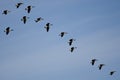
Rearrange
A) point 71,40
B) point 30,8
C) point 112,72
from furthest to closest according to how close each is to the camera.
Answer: point 112,72 < point 71,40 < point 30,8

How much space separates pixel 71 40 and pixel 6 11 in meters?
19.0

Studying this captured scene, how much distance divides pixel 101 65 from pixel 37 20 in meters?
23.7

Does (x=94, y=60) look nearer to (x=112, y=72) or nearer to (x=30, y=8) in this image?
(x=112, y=72)

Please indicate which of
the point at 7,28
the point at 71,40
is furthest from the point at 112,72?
the point at 7,28

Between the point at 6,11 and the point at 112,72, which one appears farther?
the point at 112,72

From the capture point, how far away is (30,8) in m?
102

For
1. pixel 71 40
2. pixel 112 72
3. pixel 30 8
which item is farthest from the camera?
pixel 112 72

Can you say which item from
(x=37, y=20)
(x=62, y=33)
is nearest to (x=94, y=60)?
(x=62, y=33)

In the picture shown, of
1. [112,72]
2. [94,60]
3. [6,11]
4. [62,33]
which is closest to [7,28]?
[6,11]

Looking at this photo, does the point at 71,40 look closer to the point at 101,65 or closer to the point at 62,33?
the point at 62,33

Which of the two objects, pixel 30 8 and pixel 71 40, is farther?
pixel 71 40

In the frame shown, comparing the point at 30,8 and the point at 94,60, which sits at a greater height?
the point at 30,8

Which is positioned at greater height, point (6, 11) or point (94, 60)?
A: point (6, 11)

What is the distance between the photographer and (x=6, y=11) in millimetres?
104125
